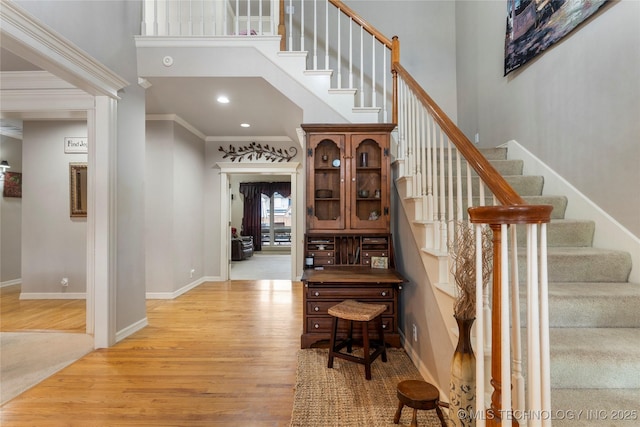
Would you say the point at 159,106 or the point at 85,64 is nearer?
the point at 85,64

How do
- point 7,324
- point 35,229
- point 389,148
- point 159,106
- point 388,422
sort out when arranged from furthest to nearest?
point 35,229
point 159,106
point 7,324
point 389,148
point 388,422

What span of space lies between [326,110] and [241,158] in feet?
8.77

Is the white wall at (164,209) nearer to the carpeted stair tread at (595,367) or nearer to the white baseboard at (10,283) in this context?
the white baseboard at (10,283)

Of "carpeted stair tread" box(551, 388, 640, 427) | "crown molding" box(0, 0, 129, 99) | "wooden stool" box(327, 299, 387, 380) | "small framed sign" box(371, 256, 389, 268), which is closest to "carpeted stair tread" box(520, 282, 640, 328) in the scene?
"carpeted stair tread" box(551, 388, 640, 427)

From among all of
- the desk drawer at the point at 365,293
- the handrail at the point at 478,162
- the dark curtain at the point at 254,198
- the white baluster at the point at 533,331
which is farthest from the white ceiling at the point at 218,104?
the dark curtain at the point at 254,198

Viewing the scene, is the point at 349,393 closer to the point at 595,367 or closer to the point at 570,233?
the point at 595,367

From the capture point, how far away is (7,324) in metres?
3.19

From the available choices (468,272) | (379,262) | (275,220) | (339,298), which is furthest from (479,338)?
(275,220)

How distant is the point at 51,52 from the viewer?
2.03 meters

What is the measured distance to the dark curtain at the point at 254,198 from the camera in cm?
1096

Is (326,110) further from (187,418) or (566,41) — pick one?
(187,418)

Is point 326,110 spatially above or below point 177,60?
below

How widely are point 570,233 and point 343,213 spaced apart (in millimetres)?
1816

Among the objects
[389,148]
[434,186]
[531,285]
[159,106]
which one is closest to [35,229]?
[159,106]
